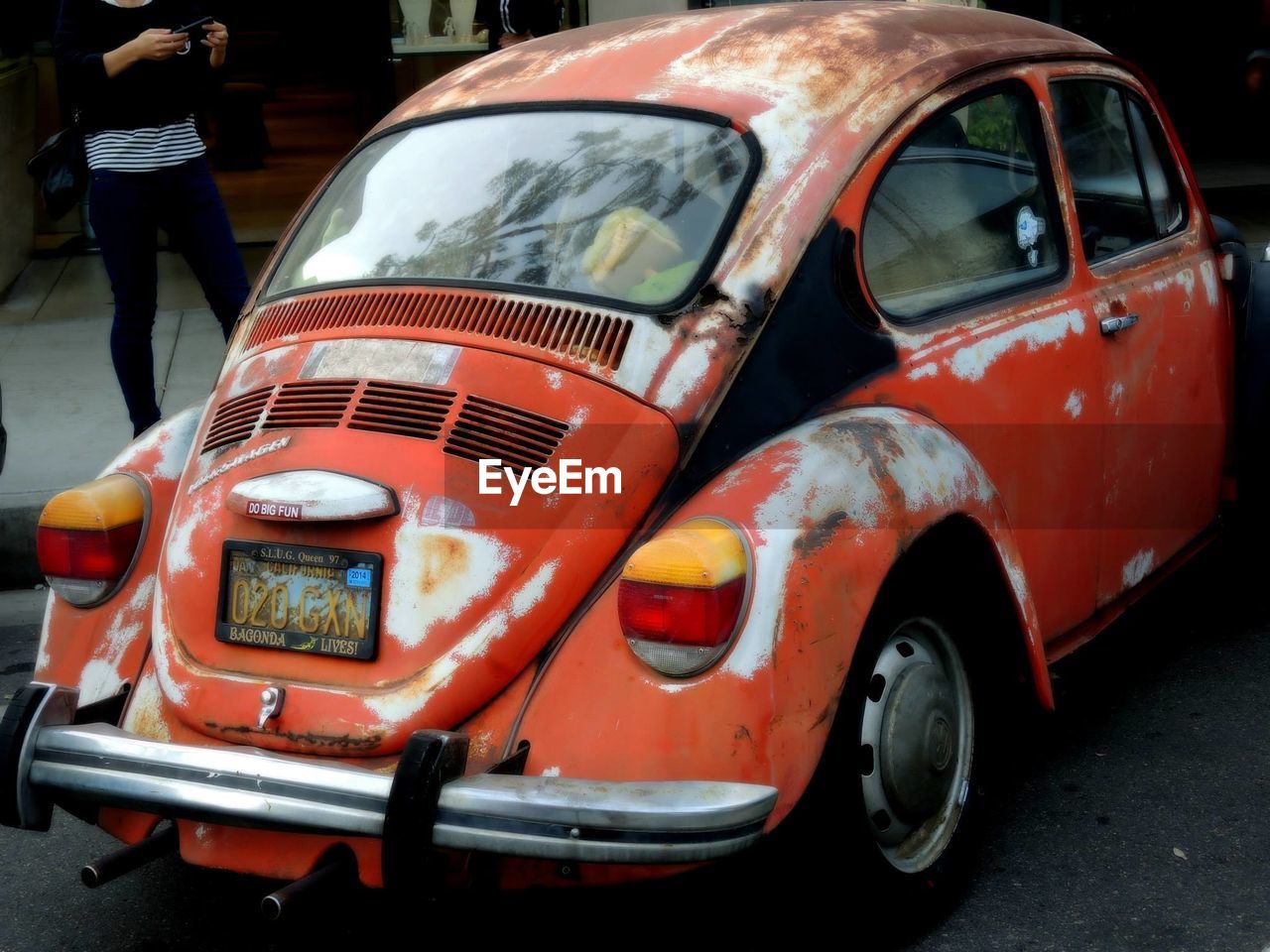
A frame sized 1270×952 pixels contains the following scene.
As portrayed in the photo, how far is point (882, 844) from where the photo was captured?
3.03 metres

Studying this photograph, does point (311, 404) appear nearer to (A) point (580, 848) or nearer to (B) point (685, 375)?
(B) point (685, 375)

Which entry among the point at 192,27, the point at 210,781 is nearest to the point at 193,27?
the point at 192,27

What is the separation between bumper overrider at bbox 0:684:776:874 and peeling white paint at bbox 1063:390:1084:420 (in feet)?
4.78

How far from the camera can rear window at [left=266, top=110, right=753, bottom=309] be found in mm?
3258

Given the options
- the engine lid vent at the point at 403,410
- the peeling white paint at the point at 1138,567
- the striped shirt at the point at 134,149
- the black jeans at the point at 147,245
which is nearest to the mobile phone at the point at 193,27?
the striped shirt at the point at 134,149

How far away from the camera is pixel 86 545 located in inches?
130

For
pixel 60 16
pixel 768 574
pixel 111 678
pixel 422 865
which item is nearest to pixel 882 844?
pixel 768 574

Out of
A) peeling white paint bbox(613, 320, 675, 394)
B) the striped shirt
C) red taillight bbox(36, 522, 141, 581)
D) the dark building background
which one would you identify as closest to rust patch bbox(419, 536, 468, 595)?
peeling white paint bbox(613, 320, 675, 394)

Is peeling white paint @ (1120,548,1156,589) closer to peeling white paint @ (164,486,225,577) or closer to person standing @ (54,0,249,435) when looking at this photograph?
peeling white paint @ (164,486,225,577)

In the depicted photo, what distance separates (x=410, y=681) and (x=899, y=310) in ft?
4.29

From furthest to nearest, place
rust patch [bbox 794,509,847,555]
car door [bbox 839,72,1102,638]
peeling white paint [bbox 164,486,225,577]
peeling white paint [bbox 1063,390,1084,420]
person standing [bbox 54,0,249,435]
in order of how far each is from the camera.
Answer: person standing [bbox 54,0,249,435]
peeling white paint [bbox 1063,390,1084,420]
car door [bbox 839,72,1102,638]
peeling white paint [bbox 164,486,225,577]
rust patch [bbox 794,509,847,555]

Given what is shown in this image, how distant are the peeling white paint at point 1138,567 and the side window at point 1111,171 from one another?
768 millimetres

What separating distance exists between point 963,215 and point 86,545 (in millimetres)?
2065

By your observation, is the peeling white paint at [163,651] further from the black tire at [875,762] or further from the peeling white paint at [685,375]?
the black tire at [875,762]
